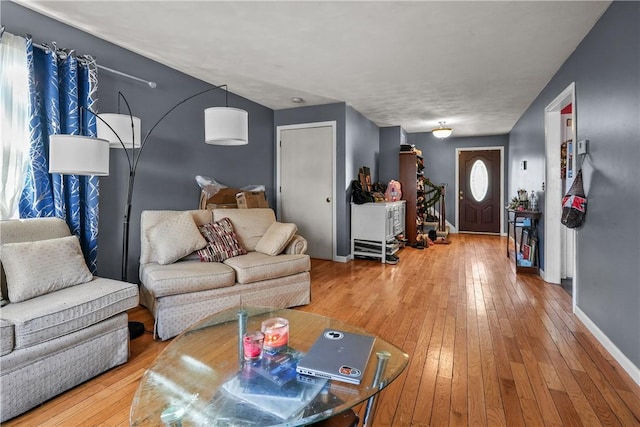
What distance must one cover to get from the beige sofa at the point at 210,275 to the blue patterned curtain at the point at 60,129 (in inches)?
17.0

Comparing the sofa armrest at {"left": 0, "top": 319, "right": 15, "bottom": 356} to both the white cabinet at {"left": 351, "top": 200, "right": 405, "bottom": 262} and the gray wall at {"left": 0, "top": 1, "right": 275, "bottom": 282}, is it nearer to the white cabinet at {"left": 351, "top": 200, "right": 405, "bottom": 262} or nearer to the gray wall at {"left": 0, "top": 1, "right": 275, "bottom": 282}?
the gray wall at {"left": 0, "top": 1, "right": 275, "bottom": 282}

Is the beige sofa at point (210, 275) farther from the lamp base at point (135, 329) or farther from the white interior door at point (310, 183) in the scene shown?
the white interior door at point (310, 183)

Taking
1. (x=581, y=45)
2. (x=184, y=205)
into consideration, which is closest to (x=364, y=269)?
(x=184, y=205)

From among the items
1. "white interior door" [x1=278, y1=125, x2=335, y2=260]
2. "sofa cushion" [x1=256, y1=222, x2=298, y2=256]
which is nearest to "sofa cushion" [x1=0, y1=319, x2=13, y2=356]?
"sofa cushion" [x1=256, y1=222, x2=298, y2=256]

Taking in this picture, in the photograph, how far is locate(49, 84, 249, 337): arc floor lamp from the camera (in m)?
2.01

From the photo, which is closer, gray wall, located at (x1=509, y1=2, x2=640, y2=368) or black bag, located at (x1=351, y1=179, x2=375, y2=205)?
gray wall, located at (x1=509, y1=2, x2=640, y2=368)

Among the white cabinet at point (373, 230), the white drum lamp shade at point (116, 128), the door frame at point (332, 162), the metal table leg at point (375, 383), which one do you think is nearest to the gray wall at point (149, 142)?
the white drum lamp shade at point (116, 128)

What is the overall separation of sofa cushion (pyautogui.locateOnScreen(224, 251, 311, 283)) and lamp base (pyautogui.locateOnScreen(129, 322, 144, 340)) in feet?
2.52

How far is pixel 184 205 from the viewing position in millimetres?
3709

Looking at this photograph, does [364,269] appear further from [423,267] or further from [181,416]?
[181,416]

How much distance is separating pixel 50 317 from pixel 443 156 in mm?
8013

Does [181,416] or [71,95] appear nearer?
[181,416]

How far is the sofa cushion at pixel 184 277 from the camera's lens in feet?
7.69

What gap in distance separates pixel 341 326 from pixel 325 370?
1.44 ft
